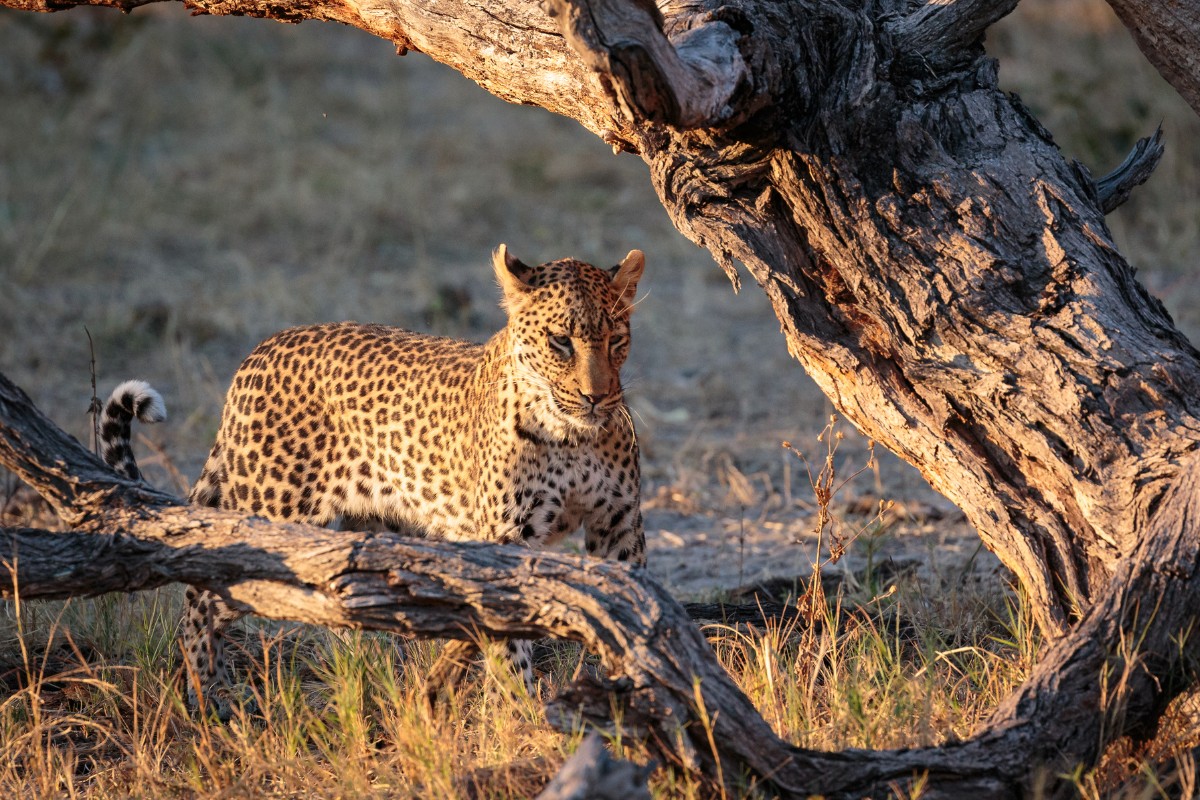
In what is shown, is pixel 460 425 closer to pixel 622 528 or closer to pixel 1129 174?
pixel 622 528

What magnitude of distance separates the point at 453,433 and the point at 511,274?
697 mm

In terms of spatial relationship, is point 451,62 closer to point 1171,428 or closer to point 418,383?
point 418,383

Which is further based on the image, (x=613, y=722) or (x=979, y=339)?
(x=979, y=339)

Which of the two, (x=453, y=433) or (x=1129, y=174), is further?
(x=453, y=433)

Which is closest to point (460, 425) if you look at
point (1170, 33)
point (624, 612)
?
point (624, 612)

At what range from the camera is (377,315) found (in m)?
9.25

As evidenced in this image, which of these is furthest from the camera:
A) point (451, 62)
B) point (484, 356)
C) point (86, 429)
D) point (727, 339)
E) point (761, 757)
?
point (727, 339)

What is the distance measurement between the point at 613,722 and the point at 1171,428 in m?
1.61

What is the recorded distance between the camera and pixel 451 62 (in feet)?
14.3

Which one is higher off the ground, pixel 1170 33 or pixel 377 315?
pixel 1170 33

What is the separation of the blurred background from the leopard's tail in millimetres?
1080

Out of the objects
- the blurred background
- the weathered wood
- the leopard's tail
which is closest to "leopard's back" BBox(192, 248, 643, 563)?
the leopard's tail

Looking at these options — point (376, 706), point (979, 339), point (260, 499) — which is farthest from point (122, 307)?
point (979, 339)

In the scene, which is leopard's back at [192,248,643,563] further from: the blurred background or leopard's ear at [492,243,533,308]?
the blurred background
